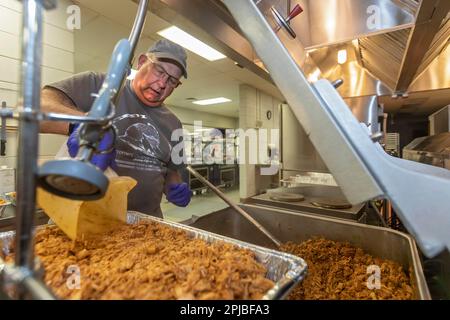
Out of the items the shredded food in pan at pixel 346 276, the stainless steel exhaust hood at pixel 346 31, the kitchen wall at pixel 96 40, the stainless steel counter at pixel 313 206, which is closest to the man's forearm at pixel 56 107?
the stainless steel exhaust hood at pixel 346 31

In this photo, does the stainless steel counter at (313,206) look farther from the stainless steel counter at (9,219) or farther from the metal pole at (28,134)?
the stainless steel counter at (9,219)

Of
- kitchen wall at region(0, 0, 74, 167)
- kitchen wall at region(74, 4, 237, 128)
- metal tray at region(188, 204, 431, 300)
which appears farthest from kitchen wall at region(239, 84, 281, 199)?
metal tray at region(188, 204, 431, 300)

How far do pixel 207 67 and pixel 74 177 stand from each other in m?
3.51

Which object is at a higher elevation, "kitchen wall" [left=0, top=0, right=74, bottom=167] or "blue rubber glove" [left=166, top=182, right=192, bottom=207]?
"kitchen wall" [left=0, top=0, right=74, bottom=167]

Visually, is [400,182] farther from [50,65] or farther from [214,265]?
[50,65]

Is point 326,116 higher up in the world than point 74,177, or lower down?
higher up

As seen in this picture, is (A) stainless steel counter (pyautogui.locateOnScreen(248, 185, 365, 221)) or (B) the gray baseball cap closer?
(B) the gray baseball cap

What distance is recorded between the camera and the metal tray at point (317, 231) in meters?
0.75

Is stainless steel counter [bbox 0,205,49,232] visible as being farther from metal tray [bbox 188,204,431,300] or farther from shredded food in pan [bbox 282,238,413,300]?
shredded food in pan [bbox 282,238,413,300]

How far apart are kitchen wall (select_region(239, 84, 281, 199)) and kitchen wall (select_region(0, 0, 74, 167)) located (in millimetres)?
3225

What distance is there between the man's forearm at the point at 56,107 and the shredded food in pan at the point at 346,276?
37.3 inches

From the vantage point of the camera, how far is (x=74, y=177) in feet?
0.95

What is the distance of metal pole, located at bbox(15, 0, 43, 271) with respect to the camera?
296mm

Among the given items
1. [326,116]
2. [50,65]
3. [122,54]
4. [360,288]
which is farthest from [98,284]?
[50,65]
